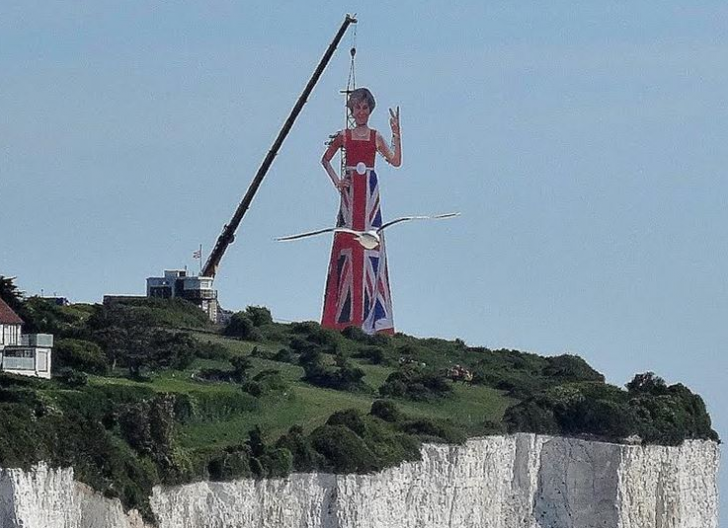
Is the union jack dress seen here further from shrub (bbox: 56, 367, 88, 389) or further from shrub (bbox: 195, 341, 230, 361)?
shrub (bbox: 56, 367, 88, 389)

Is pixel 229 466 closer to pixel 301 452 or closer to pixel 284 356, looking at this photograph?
pixel 301 452

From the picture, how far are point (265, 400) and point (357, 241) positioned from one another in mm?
32232

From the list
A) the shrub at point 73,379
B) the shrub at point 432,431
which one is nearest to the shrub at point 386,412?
the shrub at point 432,431

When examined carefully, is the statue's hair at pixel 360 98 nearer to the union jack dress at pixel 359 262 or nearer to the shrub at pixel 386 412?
the union jack dress at pixel 359 262

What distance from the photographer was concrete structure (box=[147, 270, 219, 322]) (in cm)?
12712

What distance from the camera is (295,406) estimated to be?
97.7 meters

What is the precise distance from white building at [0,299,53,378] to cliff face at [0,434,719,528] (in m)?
7.52

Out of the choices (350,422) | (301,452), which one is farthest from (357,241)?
(301,452)

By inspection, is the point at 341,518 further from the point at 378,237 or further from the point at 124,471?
the point at 378,237

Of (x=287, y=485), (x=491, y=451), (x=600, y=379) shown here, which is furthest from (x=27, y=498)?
(x=600, y=379)

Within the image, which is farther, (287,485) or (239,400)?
A: (239,400)

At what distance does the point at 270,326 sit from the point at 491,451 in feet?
69.7

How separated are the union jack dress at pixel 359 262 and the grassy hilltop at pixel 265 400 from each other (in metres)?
2.56

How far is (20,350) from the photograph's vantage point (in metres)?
88.2
